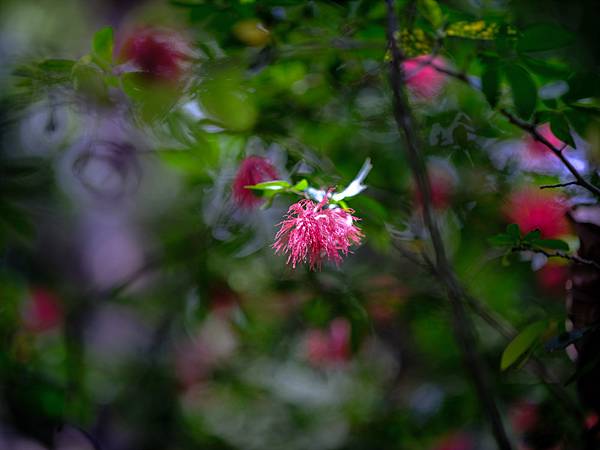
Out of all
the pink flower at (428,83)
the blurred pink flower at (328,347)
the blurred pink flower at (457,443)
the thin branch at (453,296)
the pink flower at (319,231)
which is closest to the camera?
the thin branch at (453,296)

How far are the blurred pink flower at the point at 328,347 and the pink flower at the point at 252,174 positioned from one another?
0.60 metres

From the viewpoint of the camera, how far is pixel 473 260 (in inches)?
37.6

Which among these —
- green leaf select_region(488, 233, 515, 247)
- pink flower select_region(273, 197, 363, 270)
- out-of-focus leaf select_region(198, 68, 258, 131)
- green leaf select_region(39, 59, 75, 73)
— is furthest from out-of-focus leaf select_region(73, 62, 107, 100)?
green leaf select_region(488, 233, 515, 247)

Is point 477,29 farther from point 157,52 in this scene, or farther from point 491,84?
point 157,52

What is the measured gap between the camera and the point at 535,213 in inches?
35.9

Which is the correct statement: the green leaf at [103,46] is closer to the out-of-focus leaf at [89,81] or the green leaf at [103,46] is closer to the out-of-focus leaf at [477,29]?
the out-of-focus leaf at [89,81]

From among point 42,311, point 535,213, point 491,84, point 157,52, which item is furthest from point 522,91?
point 42,311

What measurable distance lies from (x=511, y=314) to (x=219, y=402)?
0.91 m

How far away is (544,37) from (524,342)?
14.0 inches

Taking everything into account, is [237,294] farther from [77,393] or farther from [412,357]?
[412,357]

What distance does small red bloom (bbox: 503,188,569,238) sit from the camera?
907 millimetres

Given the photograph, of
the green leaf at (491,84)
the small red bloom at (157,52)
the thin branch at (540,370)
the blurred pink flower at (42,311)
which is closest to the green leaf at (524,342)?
the thin branch at (540,370)

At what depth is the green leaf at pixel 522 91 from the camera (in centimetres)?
68

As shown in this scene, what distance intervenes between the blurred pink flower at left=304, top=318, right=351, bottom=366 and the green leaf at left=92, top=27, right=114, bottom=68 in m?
0.80
